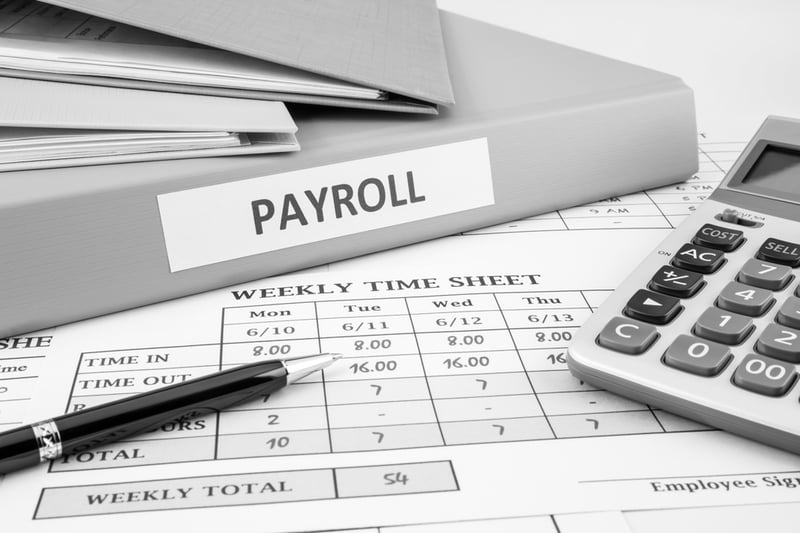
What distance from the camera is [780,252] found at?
0.45m

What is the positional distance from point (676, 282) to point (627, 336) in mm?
53

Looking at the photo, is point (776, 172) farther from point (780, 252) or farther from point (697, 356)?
point (697, 356)

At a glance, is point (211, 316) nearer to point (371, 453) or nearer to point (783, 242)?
point (371, 453)

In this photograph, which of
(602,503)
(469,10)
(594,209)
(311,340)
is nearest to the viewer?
(602,503)

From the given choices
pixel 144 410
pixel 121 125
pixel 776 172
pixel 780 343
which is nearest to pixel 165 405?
pixel 144 410

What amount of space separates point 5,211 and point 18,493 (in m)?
0.15

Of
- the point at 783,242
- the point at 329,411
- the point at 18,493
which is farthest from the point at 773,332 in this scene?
the point at 18,493

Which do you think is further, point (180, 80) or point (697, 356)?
point (180, 80)

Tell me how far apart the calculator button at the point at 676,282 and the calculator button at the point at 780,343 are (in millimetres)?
46

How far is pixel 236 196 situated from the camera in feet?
1.60

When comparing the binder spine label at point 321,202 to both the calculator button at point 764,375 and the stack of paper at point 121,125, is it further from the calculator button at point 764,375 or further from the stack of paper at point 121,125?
the calculator button at point 764,375

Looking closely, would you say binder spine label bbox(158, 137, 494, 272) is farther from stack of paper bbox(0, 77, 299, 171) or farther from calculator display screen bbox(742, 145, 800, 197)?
calculator display screen bbox(742, 145, 800, 197)

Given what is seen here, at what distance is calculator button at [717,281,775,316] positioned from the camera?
415mm

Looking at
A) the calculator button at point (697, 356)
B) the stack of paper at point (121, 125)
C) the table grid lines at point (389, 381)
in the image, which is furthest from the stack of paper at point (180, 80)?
the calculator button at point (697, 356)
